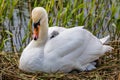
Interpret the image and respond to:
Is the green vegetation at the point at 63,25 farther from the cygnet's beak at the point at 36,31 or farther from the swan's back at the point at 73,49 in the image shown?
the cygnet's beak at the point at 36,31

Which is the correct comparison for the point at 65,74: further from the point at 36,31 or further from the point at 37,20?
the point at 37,20

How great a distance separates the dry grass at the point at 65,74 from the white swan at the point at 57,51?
0.09m

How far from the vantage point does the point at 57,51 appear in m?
5.54

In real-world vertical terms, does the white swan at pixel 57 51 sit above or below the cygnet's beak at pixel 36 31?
below

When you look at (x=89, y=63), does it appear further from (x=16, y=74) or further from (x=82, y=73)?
(x=16, y=74)

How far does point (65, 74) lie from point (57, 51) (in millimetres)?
284

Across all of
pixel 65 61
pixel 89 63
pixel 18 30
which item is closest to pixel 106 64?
pixel 89 63

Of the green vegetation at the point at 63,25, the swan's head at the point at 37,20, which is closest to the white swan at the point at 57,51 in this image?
the swan's head at the point at 37,20

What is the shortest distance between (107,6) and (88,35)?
7.41ft

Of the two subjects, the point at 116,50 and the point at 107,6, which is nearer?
the point at 116,50

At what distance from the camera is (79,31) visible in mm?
5832

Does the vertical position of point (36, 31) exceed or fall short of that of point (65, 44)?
it exceeds it

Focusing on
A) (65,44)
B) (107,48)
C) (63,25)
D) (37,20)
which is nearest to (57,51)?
(65,44)

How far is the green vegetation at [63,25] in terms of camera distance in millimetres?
5629
